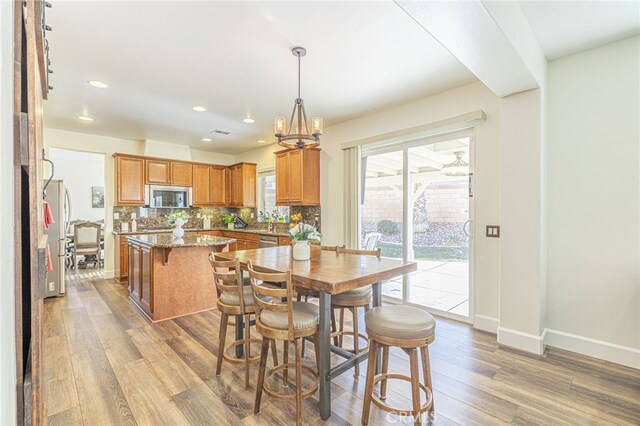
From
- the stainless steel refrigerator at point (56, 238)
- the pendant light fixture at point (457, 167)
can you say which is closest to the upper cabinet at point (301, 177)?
the pendant light fixture at point (457, 167)

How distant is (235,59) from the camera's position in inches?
111

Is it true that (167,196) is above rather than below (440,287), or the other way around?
above

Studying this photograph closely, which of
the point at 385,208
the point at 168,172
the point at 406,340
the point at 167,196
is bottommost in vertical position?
the point at 406,340

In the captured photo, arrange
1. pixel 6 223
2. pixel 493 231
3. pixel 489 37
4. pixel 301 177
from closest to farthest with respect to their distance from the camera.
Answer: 1. pixel 6 223
2. pixel 489 37
3. pixel 493 231
4. pixel 301 177

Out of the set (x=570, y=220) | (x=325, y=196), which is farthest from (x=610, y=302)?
(x=325, y=196)

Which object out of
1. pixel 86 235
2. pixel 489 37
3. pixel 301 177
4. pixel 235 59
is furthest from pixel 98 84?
pixel 86 235

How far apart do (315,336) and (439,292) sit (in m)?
2.46

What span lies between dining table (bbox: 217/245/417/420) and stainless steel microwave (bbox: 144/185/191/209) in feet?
14.2

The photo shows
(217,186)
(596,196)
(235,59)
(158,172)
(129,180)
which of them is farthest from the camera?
(217,186)

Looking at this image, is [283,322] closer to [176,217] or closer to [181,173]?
[176,217]

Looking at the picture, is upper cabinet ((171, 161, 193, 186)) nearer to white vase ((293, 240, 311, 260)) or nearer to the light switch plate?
white vase ((293, 240, 311, 260))

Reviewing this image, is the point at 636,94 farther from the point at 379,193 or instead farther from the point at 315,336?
the point at 315,336

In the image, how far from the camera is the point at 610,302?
8.50 feet

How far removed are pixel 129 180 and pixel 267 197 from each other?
2.62 m
